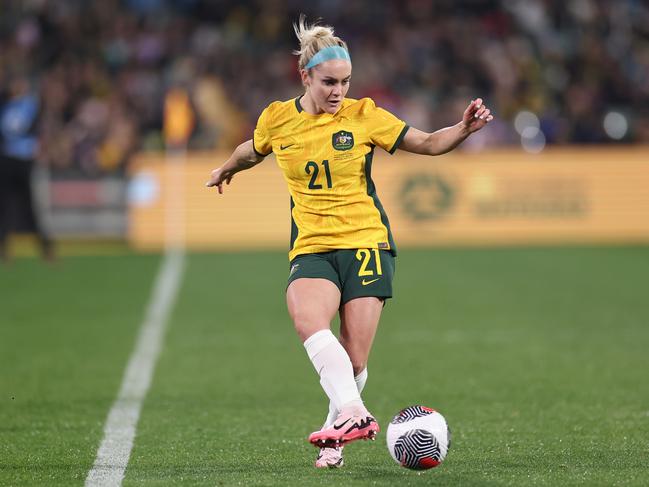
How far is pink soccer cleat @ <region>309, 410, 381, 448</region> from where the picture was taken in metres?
5.23

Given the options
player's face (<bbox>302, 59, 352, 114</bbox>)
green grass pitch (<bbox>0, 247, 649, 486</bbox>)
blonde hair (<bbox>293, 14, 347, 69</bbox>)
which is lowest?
green grass pitch (<bbox>0, 247, 649, 486</bbox>)

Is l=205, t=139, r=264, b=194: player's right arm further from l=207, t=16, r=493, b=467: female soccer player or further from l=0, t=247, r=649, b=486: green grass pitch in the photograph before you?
l=0, t=247, r=649, b=486: green grass pitch

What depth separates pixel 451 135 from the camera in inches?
228

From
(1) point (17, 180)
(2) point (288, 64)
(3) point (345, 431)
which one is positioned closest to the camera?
(3) point (345, 431)

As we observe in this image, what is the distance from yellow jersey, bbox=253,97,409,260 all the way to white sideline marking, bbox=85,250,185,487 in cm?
135

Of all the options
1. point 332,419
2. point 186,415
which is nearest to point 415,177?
point 186,415

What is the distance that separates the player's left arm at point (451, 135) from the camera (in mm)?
5738

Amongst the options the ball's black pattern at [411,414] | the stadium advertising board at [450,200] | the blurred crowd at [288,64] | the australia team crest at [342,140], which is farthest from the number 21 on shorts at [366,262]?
the blurred crowd at [288,64]

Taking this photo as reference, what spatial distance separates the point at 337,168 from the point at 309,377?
3455 mm

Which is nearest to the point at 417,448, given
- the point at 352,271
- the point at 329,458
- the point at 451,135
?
the point at 329,458

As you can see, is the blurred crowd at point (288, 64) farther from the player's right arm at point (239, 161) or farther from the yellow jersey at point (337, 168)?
the yellow jersey at point (337, 168)

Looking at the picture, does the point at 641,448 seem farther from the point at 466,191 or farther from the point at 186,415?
the point at 466,191

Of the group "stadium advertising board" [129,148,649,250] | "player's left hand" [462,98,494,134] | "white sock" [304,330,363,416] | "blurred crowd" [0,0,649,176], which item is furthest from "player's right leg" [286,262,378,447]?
"blurred crowd" [0,0,649,176]

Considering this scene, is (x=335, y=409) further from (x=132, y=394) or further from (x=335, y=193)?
(x=132, y=394)
